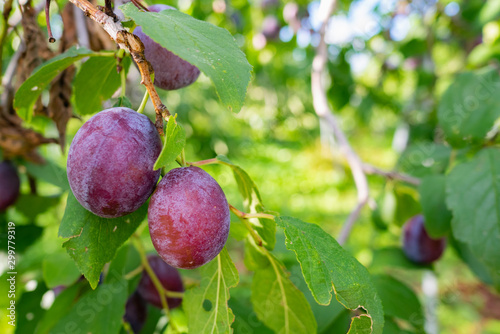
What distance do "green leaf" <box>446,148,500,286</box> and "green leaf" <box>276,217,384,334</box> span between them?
0.46 m

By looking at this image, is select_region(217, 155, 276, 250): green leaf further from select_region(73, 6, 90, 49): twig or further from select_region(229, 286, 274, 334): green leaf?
select_region(73, 6, 90, 49): twig

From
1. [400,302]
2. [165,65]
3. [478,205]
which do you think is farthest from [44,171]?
[478,205]

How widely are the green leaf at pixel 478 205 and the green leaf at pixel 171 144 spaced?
0.73 meters

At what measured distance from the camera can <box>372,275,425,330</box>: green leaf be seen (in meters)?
0.94

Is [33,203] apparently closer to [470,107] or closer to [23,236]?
[23,236]

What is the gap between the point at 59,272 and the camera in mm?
835

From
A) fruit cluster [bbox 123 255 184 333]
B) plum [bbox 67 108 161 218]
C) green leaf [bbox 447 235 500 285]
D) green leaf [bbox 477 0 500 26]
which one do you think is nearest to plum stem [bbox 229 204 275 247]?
plum [bbox 67 108 161 218]

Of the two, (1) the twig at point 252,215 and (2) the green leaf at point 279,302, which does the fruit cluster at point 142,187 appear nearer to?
(1) the twig at point 252,215

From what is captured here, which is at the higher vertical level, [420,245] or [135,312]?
[420,245]

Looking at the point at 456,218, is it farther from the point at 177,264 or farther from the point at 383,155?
the point at 383,155

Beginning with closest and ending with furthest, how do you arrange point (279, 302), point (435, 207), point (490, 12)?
point (279, 302), point (435, 207), point (490, 12)

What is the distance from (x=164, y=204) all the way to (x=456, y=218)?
0.73m

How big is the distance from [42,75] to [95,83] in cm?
12

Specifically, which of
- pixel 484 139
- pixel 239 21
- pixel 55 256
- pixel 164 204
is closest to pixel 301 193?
pixel 239 21
